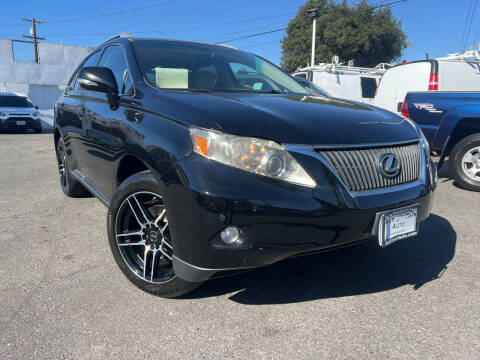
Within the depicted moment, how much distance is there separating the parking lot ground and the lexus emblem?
80 cm

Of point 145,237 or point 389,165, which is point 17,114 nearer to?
point 145,237

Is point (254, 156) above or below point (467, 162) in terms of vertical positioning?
above

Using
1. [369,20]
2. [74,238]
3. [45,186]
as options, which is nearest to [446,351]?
[74,238]

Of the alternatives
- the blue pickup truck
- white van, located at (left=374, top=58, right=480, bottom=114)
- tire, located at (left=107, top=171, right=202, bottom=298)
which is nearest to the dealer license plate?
tire, located at (left=107, top=171, right=202, bottom=298)

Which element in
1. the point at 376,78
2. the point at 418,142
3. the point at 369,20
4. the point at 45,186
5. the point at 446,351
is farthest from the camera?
the point at 369,20

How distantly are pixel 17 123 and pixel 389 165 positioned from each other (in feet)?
52.7

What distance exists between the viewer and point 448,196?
495 cm

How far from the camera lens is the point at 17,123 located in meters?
14.9

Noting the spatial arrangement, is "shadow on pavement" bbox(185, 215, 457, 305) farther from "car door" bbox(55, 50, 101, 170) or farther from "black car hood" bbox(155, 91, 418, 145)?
"car door" bbox(55, 50, 101, 170)

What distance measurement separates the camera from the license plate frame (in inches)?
81.0

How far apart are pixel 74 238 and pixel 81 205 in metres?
1.08

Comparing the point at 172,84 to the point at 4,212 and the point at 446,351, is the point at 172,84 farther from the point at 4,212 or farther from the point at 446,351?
the point at 4,212

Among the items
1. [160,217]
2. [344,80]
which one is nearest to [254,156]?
[160,217]

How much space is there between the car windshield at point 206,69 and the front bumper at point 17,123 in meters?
14.1
